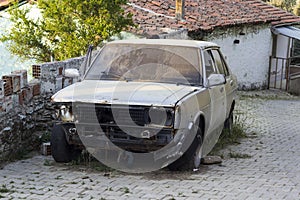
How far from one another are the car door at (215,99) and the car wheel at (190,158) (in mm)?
630

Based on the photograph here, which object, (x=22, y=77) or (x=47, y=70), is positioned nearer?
(x=22, y=77)

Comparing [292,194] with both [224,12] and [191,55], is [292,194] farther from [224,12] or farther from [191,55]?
[224,12]

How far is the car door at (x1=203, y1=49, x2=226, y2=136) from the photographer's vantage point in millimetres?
8072

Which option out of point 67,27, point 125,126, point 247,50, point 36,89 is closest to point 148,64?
point 125,126

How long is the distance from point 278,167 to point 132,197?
8.81 ft

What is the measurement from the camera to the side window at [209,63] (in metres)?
8.18

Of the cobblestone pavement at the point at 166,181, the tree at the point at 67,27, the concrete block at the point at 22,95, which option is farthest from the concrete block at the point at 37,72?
the tree at the point at 67,27

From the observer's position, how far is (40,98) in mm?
8695

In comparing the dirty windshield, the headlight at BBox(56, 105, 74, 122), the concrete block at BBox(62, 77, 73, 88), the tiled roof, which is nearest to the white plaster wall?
the tiled roof

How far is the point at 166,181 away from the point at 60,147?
1.54 metres

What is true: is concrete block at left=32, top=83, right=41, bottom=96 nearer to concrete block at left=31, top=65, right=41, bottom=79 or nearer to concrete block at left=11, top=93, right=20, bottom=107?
concrete block at left=31, top=65, right=41, bottom=79

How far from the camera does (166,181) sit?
681 centimetres

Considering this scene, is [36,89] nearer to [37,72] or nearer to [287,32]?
[37,72]

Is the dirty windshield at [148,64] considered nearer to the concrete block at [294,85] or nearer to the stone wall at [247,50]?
the stone wall at [247,50]
